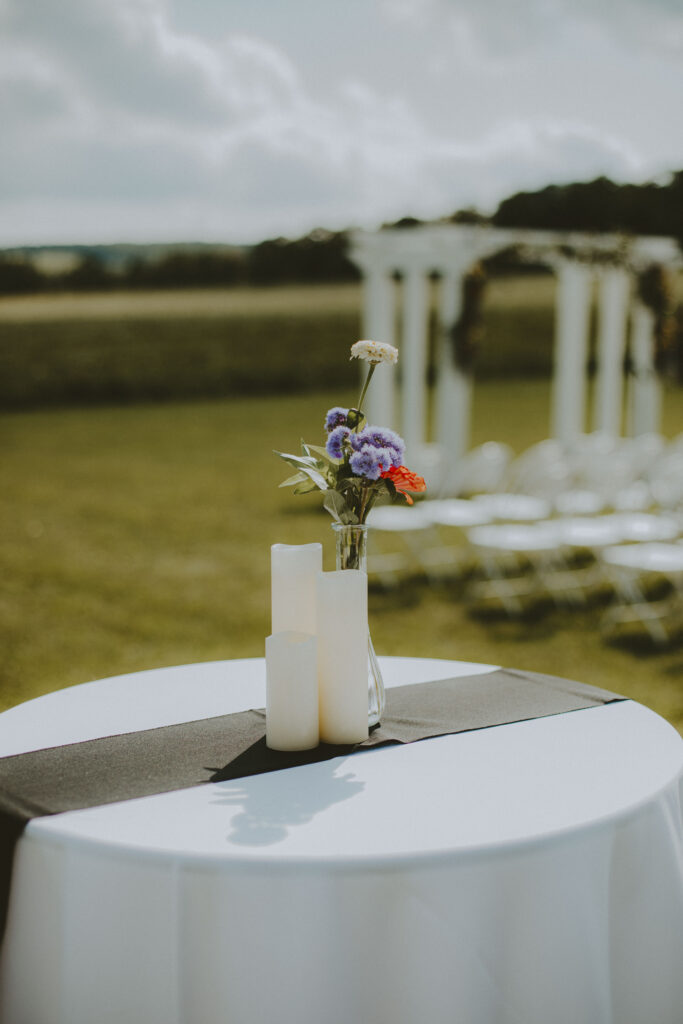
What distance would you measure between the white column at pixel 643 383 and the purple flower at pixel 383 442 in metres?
8.53

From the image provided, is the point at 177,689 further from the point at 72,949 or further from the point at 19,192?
the point at 19,192

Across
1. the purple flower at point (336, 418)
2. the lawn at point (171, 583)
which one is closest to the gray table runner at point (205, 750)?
the purple flower at point (336, 418)

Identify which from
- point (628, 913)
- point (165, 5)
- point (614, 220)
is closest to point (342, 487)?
point (628, 913)

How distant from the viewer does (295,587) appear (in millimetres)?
2215

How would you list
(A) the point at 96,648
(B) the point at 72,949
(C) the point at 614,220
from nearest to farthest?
1. (B) the point at 72,949
2. (A) the point at 96,648
3. (C) the point at 614,220

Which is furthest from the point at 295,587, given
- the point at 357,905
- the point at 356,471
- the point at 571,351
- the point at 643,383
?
the point at 643,383

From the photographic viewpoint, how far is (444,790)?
195cm

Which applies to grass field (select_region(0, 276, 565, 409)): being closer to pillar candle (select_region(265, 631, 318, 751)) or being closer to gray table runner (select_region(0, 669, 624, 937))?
gray table runner (select_region(0, 669, 624, 937))

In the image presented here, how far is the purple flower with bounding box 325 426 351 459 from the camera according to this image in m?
2.08

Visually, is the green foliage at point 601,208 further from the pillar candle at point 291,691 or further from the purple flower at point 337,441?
the pillar candle at point 291,691

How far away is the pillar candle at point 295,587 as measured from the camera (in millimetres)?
2213

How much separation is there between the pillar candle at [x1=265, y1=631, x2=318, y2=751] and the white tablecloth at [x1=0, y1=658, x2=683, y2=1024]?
0.47ft

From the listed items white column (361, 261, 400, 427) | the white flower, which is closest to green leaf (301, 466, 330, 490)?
the white flower

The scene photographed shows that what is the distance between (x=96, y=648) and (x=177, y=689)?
394 cm
